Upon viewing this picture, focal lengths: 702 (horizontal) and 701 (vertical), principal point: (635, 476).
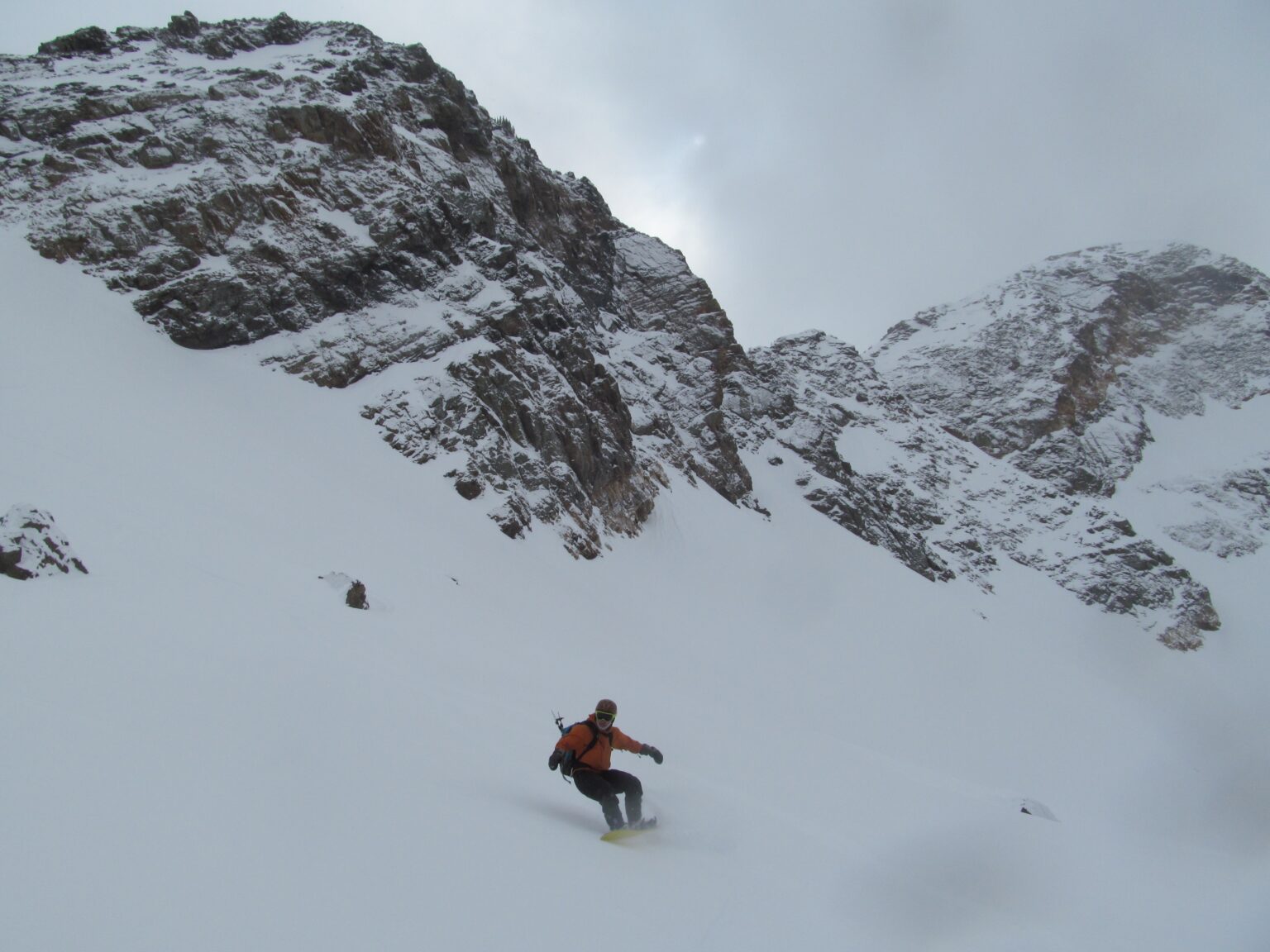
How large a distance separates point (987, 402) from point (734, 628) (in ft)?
250

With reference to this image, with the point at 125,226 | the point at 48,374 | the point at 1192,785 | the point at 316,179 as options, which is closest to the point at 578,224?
the point at 316,179

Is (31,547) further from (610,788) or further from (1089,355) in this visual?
(1089,355)

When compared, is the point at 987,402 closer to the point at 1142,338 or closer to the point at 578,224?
the point at 1142,338

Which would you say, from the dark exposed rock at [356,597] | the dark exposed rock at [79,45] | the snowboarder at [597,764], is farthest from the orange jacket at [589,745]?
the dark exposed rock at [79,45]

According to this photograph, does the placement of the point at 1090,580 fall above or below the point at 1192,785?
above

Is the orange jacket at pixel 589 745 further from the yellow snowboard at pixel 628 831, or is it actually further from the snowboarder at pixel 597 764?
the yellow snowboard at pixel 628 831

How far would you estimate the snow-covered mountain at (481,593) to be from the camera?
3.70 meters

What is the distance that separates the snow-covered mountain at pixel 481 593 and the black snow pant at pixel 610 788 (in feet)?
0.87

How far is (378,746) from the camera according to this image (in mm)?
5051

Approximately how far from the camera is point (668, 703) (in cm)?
1622

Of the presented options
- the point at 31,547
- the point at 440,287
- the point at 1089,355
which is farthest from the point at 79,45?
the point at 1089,355

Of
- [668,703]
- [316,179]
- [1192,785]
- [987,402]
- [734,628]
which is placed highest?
[987,402]

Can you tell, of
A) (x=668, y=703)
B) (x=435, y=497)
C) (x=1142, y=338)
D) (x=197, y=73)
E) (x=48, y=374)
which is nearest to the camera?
(x=668, y=703)

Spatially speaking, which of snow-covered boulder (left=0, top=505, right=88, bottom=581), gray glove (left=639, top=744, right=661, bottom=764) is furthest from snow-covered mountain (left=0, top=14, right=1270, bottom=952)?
gray glove (left=639, top=744, right=661, bottom=764)
